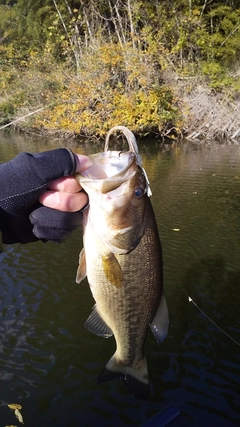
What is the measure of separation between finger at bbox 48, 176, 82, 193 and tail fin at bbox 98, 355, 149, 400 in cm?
139

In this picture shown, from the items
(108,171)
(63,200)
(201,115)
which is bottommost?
(201,115)

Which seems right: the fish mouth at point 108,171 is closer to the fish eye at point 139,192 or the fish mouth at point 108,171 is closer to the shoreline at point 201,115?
the fish eye at point 139,192

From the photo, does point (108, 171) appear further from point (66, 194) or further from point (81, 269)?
point (81, 269)

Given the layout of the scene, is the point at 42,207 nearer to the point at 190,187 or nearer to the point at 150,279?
the point at 150,279

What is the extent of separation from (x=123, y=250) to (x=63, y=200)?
1.57 ft

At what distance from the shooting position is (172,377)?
4922 millimetres

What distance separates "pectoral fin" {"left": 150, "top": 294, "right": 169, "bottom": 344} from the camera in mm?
2658

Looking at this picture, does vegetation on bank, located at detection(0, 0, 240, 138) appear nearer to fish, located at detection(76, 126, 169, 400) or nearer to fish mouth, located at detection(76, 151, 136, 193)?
fish, located at detection(76, 126, 169, 400)

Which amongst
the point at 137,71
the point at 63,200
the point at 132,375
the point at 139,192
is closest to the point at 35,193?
the point at 63,200

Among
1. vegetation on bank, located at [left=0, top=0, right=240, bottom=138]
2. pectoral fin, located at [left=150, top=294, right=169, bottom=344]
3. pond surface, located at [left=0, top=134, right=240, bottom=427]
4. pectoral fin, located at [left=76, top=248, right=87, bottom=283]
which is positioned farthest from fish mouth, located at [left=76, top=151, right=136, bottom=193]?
vegetation on bank, located at [left=0, top=0, right=240, bottom=138]

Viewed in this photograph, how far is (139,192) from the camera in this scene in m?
2.31

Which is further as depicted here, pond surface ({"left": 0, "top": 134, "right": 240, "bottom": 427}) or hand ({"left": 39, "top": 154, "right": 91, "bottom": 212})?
pond surface ({"left": 0, "top": 134, "right": 240, "bottom": 427})

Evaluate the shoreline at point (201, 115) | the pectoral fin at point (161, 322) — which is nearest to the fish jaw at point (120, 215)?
the pectoral fin at point (161, 322)

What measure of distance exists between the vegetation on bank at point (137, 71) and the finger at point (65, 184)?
20.4m
